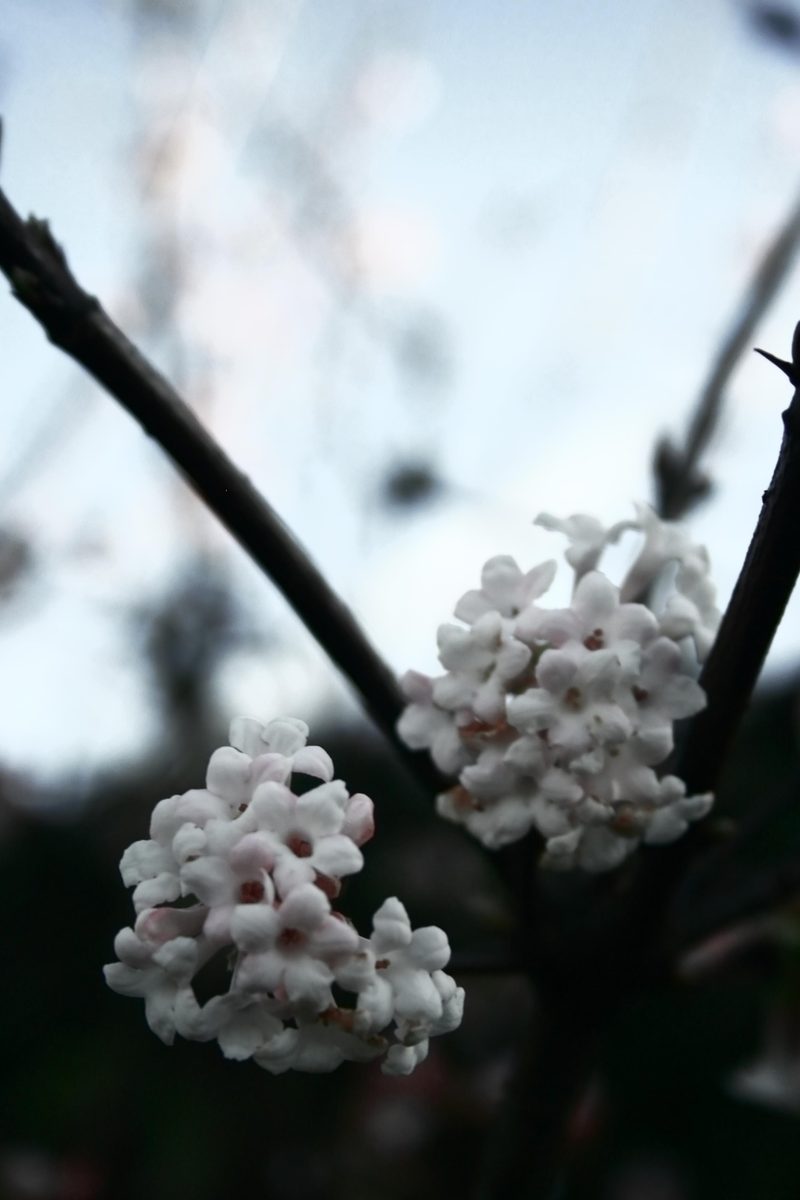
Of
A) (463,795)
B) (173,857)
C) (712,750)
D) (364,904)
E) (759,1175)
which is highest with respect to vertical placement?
(173,857)

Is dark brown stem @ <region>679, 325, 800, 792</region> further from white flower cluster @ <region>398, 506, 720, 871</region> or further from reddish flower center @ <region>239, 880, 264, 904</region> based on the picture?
reddish flower center @ <region>239, 880, 264, 904</region>

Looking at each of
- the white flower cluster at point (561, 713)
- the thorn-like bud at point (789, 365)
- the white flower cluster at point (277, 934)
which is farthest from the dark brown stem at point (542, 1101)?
the thorn-like bud at point (789, 365)

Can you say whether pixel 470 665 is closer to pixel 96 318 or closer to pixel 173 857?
pixel 173 857

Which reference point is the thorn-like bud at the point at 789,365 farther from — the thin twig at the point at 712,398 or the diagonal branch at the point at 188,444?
the thin twig at the point at 712,398

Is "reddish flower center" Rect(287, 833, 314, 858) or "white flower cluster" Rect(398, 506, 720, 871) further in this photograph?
"white flower cluster" Rect(398, 506, 720, 871)

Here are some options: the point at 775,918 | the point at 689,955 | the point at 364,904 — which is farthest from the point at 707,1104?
the point at 689,955

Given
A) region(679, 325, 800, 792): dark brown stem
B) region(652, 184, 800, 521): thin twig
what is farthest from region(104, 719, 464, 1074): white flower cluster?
region(652, 184, 800, 521): thin twig

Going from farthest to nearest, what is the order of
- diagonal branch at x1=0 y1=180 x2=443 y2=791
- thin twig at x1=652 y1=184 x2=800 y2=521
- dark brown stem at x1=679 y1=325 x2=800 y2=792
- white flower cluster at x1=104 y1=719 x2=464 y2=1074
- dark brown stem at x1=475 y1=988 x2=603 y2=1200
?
thin twig at x1=652 y1=184 x2=800 y2=521 < dark brown stem at x1=475 y1=988 x2=603 y2=1200 < diagonal branch at x1=0 y1=180 x2=443 y2=791 < dark brown stem at x1=679 y1=325 x2=800 y2=792 < white flower cluster at x1=104 y1=719 x2=464 y2=1074
